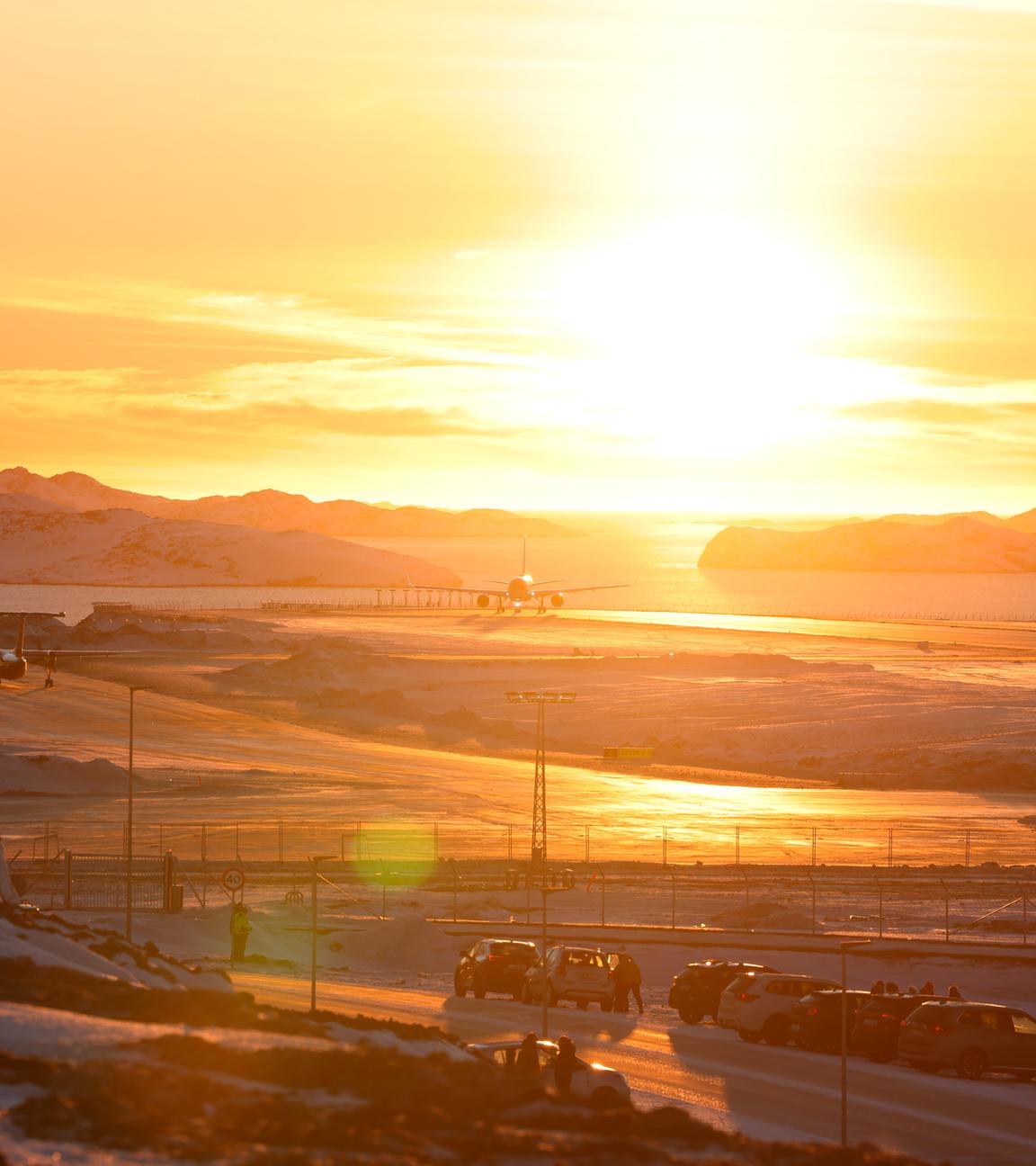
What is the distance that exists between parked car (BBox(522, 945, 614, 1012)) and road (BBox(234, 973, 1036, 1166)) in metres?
0.36

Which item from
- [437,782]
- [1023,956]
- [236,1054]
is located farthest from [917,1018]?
[437,782]

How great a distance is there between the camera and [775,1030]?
1161 inches

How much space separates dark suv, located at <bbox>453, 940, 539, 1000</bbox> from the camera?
32.2 metres

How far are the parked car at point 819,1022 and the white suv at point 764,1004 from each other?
29 cm

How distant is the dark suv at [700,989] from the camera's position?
31.5 m

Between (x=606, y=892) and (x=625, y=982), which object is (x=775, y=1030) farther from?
(x=606, y=892)

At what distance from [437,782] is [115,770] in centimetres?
1423

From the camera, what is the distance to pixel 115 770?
66.9 m

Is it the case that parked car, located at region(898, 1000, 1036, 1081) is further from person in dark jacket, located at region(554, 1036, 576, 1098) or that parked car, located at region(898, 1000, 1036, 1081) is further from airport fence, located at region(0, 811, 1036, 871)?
airport fence, located at region(0, 811, 1036, 871)

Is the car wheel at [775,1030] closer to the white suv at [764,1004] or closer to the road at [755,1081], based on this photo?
the white suv at [764,1004]

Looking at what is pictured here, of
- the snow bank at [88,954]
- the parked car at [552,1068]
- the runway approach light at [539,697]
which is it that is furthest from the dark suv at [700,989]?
the runway approach light at [539,697]

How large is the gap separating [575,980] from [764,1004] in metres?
3.94

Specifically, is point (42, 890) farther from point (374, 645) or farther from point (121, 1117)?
point (374, 645)

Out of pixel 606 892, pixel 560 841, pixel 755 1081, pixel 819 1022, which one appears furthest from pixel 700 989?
pixel 560 841
